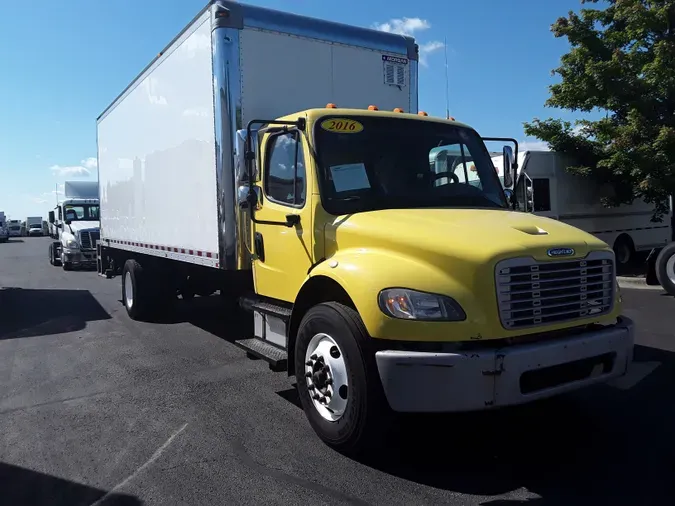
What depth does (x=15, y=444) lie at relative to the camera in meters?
4.41

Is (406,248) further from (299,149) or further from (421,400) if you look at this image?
(299,149)

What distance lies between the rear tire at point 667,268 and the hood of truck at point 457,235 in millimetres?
6909

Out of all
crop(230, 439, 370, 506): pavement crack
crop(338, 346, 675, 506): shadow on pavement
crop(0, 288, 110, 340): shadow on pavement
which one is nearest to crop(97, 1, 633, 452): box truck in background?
crop(230, 439, 370, 506): pavement crack

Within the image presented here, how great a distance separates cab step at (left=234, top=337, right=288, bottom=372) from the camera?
187 inches

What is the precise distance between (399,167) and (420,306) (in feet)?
5.55

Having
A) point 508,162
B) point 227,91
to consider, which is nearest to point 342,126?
point 227,91

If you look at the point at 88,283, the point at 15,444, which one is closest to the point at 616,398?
the point at 15,444

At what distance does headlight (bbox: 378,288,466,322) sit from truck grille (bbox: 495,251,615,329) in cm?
30

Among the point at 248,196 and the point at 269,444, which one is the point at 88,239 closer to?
the point at 248,196

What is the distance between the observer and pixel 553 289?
12.4 ft

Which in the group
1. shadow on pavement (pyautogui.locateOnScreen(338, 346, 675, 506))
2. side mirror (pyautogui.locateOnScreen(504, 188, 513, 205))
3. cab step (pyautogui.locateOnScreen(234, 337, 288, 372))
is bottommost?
shadow on pavement (pyautogui.locateOnScreen(338, 346, 675, 506))

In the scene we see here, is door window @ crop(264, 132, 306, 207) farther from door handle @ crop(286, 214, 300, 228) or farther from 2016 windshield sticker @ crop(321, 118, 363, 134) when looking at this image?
2016 windshield sticker @ crop(321, 118, 363, 134)

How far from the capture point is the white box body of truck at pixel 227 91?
5750 mm

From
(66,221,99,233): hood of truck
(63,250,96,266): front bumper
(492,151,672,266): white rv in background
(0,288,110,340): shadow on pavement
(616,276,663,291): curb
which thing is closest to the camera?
(0,288,110,340): shadow on pavement
